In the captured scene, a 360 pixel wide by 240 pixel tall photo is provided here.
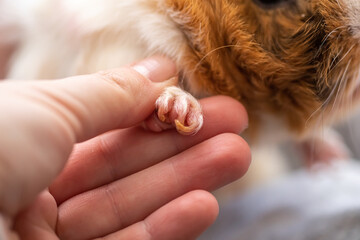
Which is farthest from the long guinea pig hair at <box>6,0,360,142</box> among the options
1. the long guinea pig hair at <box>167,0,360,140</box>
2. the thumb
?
the thumb

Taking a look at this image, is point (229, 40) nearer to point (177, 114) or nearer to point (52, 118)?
point (177, 114)

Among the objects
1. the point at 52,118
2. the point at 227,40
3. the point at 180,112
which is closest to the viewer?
the point at 52,118

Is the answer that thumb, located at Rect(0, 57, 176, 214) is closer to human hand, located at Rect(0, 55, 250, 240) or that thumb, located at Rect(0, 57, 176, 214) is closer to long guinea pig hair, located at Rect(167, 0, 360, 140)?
human hand, located at Rect(0, 55, 250, 240)

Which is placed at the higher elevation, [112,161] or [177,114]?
[177,114]

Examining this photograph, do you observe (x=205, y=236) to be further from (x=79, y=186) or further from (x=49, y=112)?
(x=49, y=112)

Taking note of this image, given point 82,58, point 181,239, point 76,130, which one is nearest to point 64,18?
point 82,58

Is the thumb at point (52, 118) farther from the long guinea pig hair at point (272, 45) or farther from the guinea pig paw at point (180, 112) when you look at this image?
the long guinea pig hair at point (272, 45)

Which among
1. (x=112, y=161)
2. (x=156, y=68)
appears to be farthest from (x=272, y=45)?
(x=112, y=161)
